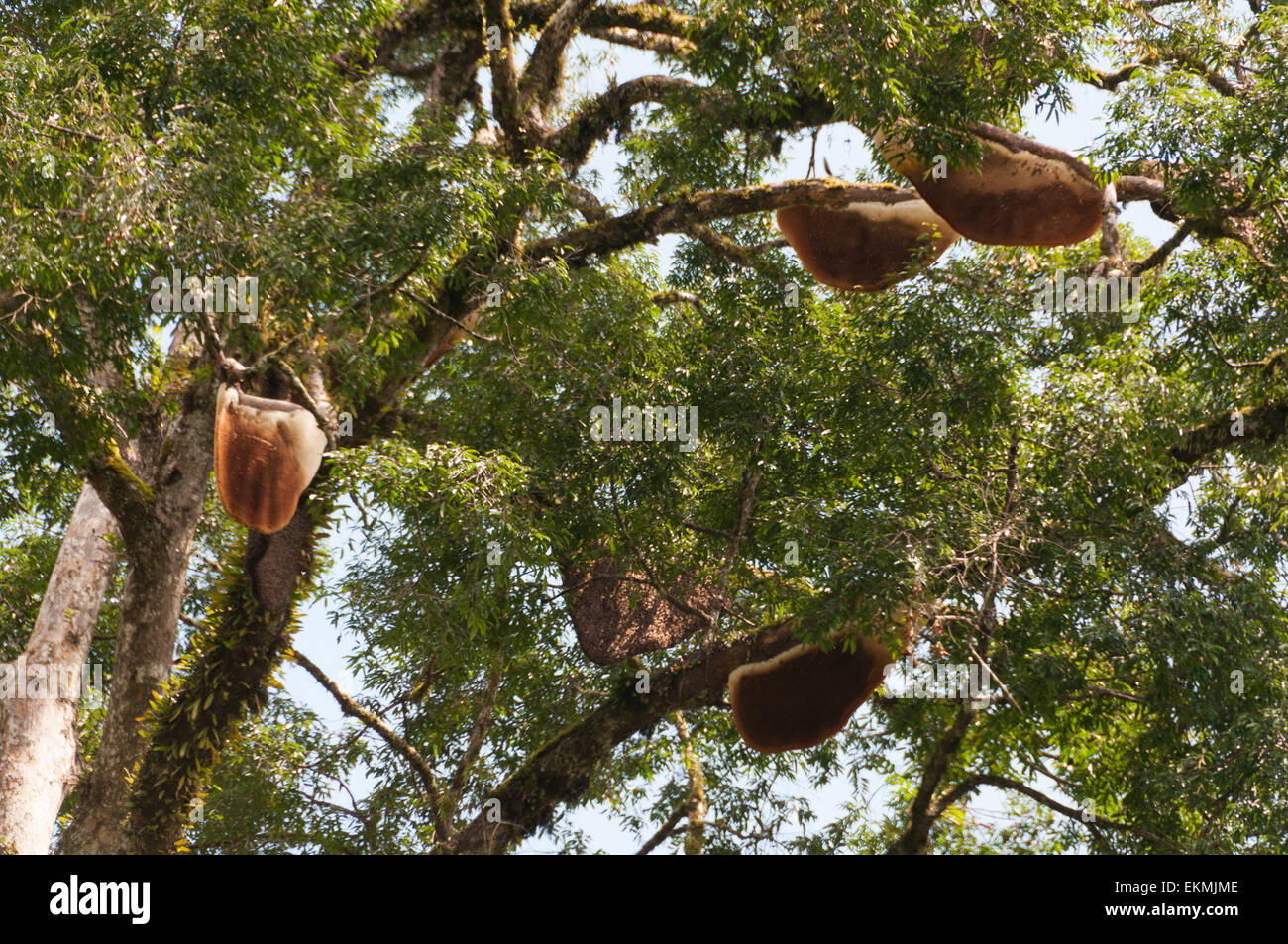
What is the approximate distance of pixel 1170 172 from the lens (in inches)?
308

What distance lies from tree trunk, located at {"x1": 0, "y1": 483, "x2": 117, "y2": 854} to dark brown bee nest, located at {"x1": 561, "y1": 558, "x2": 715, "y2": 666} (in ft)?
16.0

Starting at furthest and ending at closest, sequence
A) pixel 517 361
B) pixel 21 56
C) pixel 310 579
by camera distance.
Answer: pixel 310 579 → pixel 517 361 → pixel 21 56

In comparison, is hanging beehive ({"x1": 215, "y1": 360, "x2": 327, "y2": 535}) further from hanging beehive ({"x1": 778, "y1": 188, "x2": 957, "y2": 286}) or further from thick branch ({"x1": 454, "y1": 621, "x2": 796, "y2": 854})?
hanging beehive ({"x1": 778, "y1": 188, "x2": 957, "y2": 286})

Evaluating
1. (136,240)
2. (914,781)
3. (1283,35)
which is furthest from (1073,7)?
(914,781)

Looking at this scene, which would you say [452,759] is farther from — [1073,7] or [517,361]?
[1073,7]

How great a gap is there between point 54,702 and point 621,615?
5.39 metres

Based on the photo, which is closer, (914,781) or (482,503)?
(482,503)

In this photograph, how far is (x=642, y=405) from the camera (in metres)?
8.33

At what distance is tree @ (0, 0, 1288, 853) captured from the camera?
7.23m

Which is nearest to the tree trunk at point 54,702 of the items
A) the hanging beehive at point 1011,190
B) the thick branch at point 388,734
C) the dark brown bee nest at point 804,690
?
the thick branch at point 388,734

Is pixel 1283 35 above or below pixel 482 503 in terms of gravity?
above

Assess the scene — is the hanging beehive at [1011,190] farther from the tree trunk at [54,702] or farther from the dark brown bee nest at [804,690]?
the tree trunk at [54,702]

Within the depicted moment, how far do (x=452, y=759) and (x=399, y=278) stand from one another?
497cm

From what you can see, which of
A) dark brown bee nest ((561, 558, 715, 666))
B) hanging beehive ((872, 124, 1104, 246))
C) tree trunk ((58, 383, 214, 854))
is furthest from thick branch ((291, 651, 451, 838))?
hanging beehive ((872, 124, 1104, 246))
